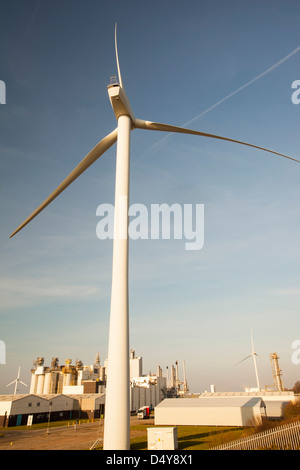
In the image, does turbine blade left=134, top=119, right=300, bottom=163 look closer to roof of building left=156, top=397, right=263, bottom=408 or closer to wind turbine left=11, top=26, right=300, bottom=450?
wind turbine left=11, top=26, right=300, bottom=450

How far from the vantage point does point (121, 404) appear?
14.5 m

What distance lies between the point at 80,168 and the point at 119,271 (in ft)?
36.8

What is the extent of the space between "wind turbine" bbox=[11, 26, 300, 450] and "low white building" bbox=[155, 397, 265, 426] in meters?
44.5

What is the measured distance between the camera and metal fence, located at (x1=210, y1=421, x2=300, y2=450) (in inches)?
1141

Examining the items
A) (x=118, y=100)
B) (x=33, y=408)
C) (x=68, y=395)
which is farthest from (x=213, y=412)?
(x=118, y=100)

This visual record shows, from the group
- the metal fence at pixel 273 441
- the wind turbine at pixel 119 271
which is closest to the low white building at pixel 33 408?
the metal fence at pixel 273 441

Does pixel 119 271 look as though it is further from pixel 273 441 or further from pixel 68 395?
pixel 68 395

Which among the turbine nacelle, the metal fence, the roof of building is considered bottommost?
the metal fence

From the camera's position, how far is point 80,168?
24359 millimetres

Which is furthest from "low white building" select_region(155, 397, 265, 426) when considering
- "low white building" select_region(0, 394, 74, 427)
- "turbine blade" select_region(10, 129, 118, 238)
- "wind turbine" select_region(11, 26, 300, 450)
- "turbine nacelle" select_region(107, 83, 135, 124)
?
"turbine nacelle" select_region(107, 83, 135, 124)

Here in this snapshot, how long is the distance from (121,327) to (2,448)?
36338 mm

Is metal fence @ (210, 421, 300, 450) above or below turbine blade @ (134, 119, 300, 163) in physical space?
below
